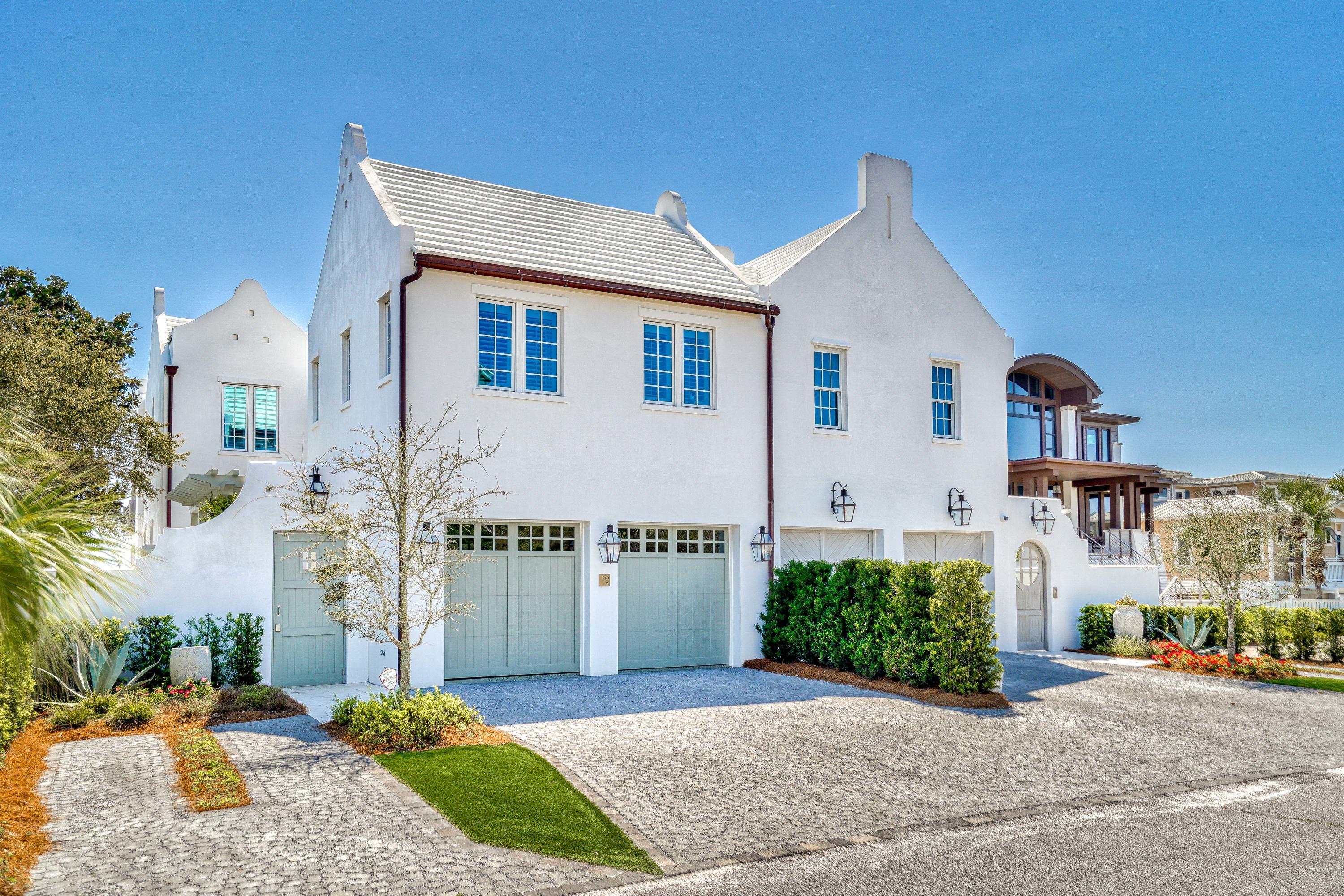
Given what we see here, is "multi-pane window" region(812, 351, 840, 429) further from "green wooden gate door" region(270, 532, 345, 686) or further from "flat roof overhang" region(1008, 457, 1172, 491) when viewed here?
"flat roof overhang" region(1008, 457, 1172, 491)

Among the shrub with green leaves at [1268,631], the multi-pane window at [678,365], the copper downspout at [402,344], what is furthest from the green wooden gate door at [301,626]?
A: the shrub with green leaves at [1268,631]

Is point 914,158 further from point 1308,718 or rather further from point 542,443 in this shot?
point 1308,718

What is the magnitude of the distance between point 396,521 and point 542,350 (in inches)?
210

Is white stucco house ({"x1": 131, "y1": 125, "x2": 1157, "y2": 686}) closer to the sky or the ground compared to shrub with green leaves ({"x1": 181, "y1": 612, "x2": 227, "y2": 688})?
closer to the sky

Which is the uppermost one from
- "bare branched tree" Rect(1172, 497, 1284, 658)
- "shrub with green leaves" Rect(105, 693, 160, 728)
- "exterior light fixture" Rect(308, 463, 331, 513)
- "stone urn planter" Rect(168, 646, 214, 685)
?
"exterior light fixture" Rect(308, 463, 331, 513)

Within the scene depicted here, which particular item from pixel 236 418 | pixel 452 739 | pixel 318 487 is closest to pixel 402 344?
pixel 318 487

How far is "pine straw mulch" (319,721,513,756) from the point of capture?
911 centimetres

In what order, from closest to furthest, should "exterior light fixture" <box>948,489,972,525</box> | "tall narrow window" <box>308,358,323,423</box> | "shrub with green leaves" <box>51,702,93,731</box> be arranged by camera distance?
1. "shrub with green leaves" <box>51,702,93,731</box>
2. "tall narrow window" <box>308,358,323,423</box>
3. "exterior light fixture" <box>948,489,972,525</box>

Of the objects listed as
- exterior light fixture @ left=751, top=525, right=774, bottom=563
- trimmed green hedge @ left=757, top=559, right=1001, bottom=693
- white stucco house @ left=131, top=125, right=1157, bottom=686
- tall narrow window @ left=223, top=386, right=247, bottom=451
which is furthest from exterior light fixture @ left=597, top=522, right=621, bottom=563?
tall narrow window @ left=223, top=386, right=247, bottom=451

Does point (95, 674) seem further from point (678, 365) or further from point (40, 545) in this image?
point (678, 365)

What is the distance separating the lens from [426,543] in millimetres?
10562

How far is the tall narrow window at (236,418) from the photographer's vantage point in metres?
21.0

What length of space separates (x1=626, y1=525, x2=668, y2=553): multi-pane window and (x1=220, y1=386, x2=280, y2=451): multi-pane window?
1071 centimetres

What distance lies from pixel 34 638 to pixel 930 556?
16.6 meters
